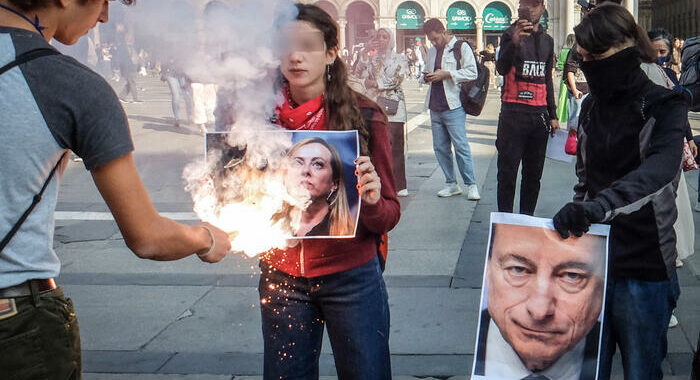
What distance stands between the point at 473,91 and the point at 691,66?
9.75 ft

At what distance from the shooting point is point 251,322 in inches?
181

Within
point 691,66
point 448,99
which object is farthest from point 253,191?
point 448,99

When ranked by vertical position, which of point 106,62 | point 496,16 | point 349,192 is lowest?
point 349,192

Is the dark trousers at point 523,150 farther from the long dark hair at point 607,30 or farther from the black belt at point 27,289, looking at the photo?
the black belt at point 27,289

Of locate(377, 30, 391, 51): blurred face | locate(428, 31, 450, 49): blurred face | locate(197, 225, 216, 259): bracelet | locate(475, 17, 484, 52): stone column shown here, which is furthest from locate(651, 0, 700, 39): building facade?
locate(197, 225, 216, 259): bracelet

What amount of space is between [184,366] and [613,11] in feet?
9.07

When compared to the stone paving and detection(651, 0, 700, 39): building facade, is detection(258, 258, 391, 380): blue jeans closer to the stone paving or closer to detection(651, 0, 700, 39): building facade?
the stone paving

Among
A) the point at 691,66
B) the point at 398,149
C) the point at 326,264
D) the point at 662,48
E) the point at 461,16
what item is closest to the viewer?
the point at 326,264

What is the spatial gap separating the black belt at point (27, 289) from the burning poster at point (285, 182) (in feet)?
2.23

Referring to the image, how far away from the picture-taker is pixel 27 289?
170cm

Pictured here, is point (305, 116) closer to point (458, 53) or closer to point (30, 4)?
point (30, 4)

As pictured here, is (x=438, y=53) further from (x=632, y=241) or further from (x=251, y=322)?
(x=632, y=241)

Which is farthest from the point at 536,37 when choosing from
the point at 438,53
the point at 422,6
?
the point at 422,6

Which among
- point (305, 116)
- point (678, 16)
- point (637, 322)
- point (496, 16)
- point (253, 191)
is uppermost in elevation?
point (496, 16)
